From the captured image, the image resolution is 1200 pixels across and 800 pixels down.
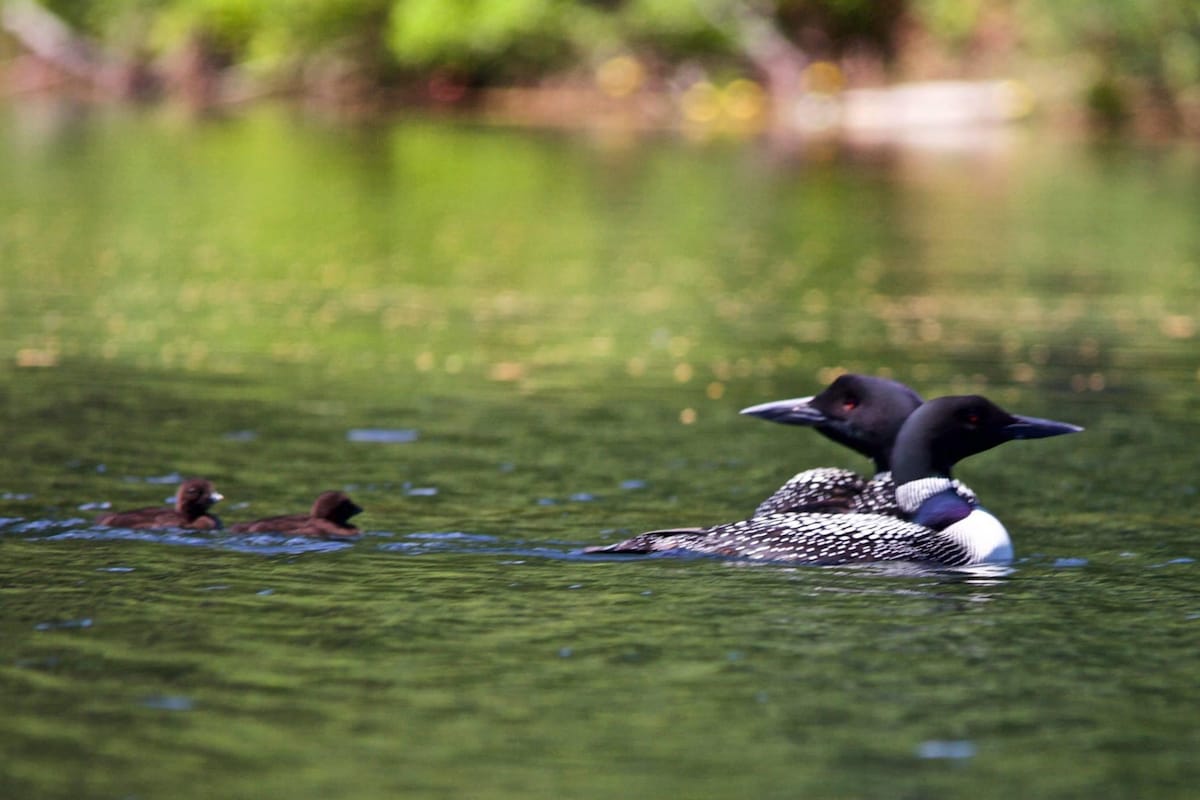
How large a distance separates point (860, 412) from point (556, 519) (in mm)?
1798

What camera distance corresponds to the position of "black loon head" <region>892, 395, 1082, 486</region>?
1206 centimetres

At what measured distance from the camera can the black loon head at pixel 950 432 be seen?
1206 centimetres

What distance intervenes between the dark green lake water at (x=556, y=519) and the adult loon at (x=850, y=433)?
2.98ft

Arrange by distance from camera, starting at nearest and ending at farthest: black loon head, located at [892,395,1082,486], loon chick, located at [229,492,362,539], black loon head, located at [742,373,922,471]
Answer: loon chick, located at [229,492,362,539], black loon head, located at [892,395,1082,486], black loon head, located at [742,373,922,471]

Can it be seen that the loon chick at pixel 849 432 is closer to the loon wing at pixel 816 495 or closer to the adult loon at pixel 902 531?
the loon wing at pixel 816 495

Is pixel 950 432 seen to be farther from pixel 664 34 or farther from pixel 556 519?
pixel 664 34

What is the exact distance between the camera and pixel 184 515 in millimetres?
11953

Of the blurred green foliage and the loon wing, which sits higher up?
the blurred green foliage

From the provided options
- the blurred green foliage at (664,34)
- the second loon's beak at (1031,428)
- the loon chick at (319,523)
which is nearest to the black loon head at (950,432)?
the second loon's beak at (1031,428)

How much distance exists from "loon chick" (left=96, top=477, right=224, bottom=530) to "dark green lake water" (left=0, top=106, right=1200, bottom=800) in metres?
0.31

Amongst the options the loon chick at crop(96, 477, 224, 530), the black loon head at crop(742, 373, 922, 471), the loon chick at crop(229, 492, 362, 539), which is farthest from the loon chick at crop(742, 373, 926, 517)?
the loon chick at crop(96, 477, 224, 530)

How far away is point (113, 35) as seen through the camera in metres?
90.1

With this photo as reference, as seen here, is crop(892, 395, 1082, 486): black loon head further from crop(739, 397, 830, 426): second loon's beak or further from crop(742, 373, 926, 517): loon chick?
crop(739, 397, 830, 426): second loon's beak

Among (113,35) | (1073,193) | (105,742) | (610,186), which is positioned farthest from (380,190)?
(113,35)
